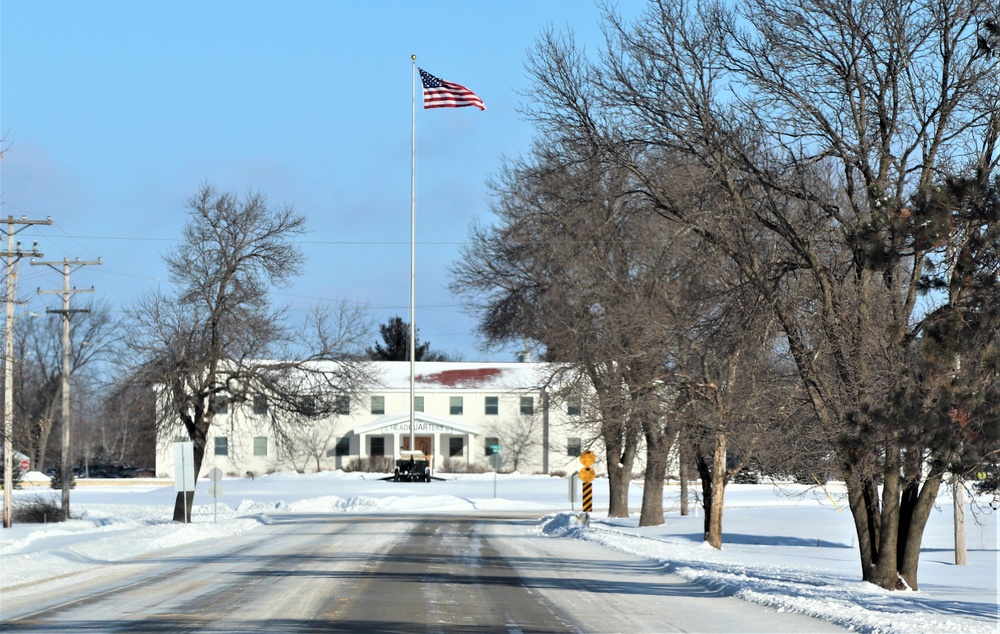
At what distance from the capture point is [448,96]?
42.4 metres

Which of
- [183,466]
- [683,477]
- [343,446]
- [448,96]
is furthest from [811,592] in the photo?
[343,446]

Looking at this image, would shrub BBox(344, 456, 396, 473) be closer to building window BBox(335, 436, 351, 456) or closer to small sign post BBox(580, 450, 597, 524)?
building window BBox(335, 436, 351, 456)

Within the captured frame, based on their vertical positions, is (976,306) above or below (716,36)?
below

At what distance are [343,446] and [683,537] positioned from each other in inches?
1982

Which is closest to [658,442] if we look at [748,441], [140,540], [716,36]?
[748,441]

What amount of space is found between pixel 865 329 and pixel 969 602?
158 inches

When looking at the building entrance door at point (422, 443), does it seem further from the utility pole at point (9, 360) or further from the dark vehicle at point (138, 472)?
the utility pole at point (9, 360)

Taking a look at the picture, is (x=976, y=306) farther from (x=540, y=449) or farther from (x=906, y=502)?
(x=540, y=449)

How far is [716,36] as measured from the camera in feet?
56.4

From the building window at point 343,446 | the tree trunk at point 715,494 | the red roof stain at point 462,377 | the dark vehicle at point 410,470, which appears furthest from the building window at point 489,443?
the tree trunk at point 715,494

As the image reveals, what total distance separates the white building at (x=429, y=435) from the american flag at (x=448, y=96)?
34.6m

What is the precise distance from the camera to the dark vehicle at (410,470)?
6316 cm

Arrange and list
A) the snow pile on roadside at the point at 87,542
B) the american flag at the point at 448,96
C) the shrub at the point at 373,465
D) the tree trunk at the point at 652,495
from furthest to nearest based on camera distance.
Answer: the shrub at the point at 373,465, the american flag at the point at 448,96, the tree trunk at the point at 652,495, the snow pile on roadside at the point at 87,542

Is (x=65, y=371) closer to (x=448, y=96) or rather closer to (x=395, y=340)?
(x=448, y=96)
